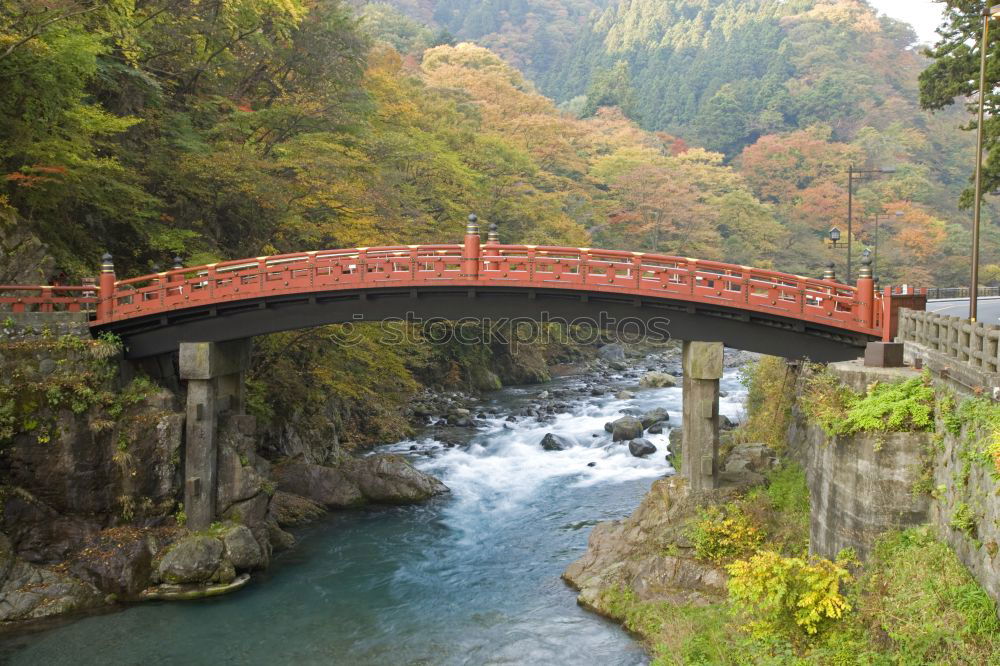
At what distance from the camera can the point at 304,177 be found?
27297 millimetres

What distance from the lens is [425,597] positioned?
63.6ft

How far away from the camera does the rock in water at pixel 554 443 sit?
31719 mm

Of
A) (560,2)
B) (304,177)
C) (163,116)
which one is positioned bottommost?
(304,177)

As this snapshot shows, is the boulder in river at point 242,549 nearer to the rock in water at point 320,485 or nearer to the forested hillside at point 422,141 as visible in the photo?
the rock in water at point 320,485

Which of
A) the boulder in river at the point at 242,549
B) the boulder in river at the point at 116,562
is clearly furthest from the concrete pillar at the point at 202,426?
the boulder in river at the point at 116,562

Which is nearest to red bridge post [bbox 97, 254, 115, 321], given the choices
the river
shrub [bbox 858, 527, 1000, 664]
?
the river

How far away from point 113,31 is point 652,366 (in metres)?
36.6

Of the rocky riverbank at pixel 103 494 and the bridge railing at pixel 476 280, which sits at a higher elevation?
the bridge railing at pixel 476 280

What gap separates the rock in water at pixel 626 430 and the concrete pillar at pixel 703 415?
12588mm

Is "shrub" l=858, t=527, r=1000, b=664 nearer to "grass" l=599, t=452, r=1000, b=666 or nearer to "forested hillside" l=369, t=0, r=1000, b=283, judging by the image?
"grass" l=599, t=452, r=1000, b=666

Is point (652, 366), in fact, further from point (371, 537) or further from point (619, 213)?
point (371, 537)

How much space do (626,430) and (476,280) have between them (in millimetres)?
14035

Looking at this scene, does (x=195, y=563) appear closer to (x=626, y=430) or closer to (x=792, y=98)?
(x=626, y=430)

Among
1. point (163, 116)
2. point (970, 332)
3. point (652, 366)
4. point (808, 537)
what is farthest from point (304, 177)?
point (652, 366)
